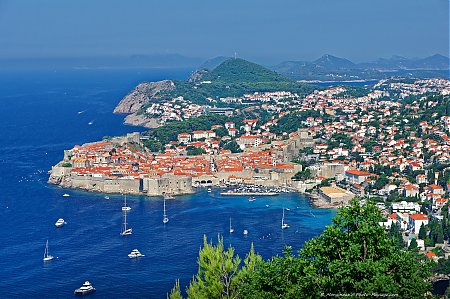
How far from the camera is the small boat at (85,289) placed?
31.5 ft

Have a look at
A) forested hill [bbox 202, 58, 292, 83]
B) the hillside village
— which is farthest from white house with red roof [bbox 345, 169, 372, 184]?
forested hill [bbox 202, 58, 292, 83]

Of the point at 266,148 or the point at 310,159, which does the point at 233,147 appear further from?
the point at 310,159

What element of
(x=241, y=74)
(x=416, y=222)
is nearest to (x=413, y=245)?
(x=416, y=222)

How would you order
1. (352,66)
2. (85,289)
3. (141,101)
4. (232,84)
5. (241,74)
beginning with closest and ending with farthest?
1. (85,289)
2. (141,101)
3. (232,84)
4. (241,74)
5. (352,66)

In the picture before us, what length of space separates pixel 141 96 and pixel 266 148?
50.7 feet

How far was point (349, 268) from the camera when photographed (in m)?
3.77

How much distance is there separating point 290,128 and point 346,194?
9062 mm

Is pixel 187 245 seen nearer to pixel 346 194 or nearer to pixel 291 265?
pixel 346 194

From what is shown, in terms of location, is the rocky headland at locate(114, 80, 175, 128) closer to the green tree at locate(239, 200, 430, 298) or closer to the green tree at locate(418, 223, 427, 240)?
the green tree at locate(418, 223, 427, 240)

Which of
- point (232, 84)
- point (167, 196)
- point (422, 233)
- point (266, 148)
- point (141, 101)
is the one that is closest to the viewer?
point (422, 233)

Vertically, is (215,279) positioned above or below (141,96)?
below

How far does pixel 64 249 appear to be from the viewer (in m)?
11.7

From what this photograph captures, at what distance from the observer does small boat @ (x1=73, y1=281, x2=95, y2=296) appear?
9.60 meters

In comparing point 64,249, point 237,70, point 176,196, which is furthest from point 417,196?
point 237,70
